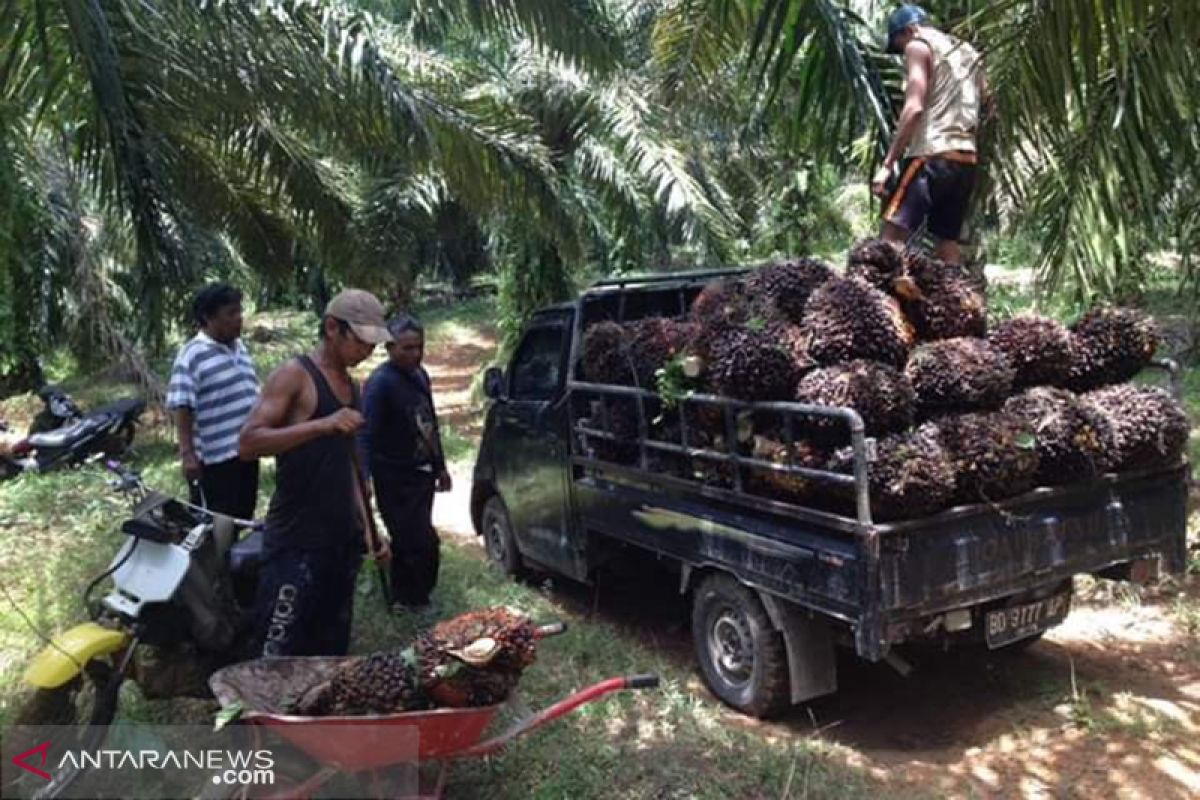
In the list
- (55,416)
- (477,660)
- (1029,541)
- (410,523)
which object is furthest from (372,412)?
(55,416)

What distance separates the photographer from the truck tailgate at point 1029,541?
12.0 feet

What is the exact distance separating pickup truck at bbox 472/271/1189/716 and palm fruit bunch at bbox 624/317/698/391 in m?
0.13

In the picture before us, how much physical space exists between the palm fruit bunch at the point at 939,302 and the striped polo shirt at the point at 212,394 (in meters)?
3.20

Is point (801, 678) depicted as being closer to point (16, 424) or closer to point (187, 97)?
point (187, 97)

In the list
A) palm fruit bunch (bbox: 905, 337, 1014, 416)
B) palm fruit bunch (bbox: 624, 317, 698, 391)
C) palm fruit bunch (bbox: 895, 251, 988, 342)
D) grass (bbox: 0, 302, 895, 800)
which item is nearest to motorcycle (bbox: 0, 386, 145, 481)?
grass (bbox: 0, 302, 895, 800)

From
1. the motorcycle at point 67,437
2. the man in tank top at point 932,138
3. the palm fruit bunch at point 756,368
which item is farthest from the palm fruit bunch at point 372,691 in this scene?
the motorcycle at point 67,437

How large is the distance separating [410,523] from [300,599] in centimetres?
151

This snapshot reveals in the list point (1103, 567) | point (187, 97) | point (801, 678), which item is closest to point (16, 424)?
point (187, 97)

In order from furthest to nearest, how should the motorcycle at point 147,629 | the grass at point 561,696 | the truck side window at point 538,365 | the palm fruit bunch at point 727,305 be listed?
the truck side window at point 538,365
the palm fruit bunch at point 727,305
the grass at point 561,696
the motorcycle at point 147,629

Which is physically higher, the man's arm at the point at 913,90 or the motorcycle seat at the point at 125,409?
the man's arm at the point at 913,90

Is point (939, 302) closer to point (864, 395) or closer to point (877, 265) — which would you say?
point (877, 265)

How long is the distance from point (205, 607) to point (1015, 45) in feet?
12.6

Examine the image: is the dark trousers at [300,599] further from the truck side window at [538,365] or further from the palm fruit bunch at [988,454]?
the palm fruit bunch at [988,454]

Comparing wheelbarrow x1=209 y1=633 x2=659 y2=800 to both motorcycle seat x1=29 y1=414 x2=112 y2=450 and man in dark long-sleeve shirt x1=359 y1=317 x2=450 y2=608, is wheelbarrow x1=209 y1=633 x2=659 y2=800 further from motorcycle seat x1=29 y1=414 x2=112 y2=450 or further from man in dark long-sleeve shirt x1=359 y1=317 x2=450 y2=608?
motorcycle seat x1=29 y1=414 x2=112 y2=450
